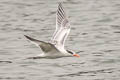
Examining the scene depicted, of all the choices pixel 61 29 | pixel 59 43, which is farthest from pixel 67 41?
pixel 59 43

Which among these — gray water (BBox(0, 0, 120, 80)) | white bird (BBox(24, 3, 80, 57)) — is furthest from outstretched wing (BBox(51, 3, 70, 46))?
gray water (BBox(0, 0, 120, 80))

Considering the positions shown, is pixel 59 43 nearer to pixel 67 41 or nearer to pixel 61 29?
pixel 61 29

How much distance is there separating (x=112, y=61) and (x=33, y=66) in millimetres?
2545

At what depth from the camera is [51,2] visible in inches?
941

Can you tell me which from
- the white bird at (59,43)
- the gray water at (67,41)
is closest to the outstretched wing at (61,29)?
the white bird at (59,43)

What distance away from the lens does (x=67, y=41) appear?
18797 millimetres

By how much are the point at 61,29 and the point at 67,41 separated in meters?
3.24

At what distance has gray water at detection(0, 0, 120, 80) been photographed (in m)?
15.2

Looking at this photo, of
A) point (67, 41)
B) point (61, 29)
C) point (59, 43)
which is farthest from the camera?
point (67, 41)

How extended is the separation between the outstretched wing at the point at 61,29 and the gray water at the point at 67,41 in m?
0.95

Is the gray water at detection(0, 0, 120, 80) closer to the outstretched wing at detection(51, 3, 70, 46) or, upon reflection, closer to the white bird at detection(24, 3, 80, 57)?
the white bird at detection(24, 3, 80, 57)

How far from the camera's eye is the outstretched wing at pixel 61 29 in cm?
1509

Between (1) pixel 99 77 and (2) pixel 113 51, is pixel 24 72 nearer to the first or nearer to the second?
(1) pixel 99 77

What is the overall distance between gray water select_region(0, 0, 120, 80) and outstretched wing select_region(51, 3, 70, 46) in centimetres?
95
